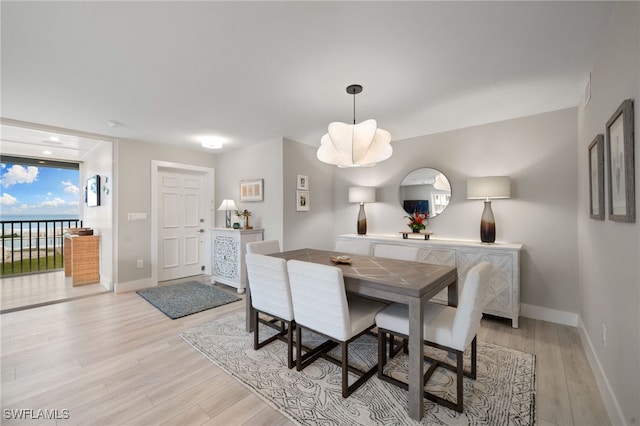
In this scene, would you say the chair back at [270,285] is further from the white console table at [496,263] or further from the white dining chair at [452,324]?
the white console table at [496,263]

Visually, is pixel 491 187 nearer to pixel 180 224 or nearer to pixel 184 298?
pixel 184 298

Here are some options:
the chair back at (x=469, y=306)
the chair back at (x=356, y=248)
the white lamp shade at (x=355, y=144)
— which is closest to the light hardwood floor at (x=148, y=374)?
the chair back at (x=469, y=306)

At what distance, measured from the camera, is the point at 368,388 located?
1841 millimetres

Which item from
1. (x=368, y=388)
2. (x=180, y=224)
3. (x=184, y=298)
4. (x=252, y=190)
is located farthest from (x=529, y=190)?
(x=180, y=224)

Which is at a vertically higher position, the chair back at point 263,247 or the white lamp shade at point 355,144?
the white lamp shade at point 355,144

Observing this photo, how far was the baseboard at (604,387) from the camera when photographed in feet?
4.73

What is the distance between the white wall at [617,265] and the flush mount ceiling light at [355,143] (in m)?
1.37

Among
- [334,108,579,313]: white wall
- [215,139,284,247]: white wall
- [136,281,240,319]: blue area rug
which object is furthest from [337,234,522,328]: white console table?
[136,281,240,319]: blue area rug

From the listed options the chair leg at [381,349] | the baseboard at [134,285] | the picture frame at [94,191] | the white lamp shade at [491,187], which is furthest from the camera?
the picture frame at [94,191]

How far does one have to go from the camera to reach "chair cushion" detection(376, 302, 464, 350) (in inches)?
65.7

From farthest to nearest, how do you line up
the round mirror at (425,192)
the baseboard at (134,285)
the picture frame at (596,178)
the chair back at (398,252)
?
the baseboard at (134,285), the round mirror at (425,192), the chair back at (398,252), the picture frame at (596,178)

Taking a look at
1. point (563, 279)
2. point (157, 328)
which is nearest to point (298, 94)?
point (157, 328)

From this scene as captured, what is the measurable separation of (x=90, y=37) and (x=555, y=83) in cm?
360

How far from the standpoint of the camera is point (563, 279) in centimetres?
289
